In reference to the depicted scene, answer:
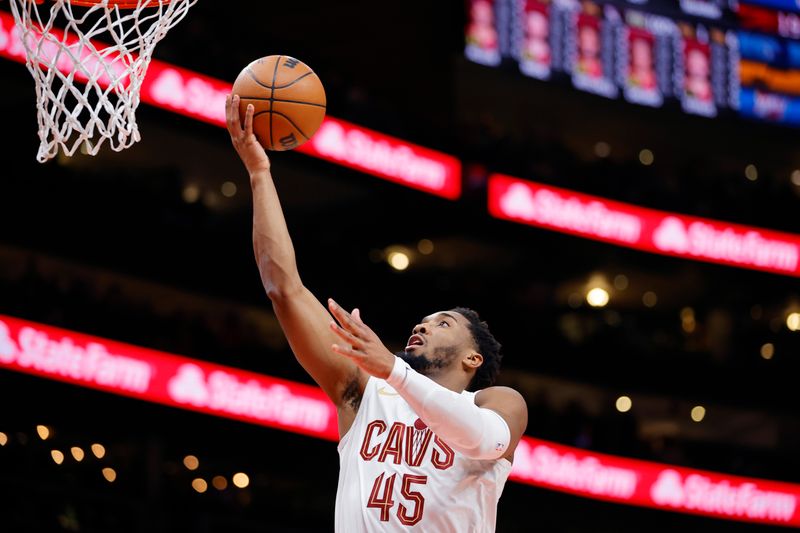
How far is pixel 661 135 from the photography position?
2136cm

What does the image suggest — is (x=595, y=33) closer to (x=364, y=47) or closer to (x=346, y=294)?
(x=364, y=47)

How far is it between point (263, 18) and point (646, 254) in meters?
6.37

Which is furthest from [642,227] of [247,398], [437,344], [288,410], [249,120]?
[249,120]

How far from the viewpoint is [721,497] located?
16.1m

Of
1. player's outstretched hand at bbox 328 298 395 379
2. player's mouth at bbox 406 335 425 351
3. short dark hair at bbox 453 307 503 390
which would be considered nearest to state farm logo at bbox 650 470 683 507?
short dark hair at bbox 453 307 503 390

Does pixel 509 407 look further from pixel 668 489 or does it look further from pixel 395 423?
pixel 668 489

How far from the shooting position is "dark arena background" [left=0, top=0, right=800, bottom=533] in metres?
12.7

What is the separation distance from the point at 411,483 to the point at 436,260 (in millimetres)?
16529

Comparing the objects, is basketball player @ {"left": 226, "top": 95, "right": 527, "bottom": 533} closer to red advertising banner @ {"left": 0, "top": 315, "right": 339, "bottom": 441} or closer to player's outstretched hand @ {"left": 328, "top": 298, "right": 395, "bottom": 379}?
player's outstretched hand @ {"left": 328, "top": 298, "right": 395, "bottom": 379}

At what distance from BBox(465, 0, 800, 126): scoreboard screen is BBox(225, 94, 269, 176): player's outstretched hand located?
12.3m

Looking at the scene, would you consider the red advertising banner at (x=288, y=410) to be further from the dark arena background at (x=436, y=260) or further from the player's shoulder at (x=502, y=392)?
the player's shoulder at (x=502, y=392)

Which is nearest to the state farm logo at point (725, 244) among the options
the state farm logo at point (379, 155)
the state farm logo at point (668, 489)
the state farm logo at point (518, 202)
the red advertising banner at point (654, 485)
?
the state farm logo at point (518, 202)

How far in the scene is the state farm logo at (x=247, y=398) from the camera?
41.7 ft

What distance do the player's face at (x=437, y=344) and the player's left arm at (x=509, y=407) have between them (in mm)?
283
